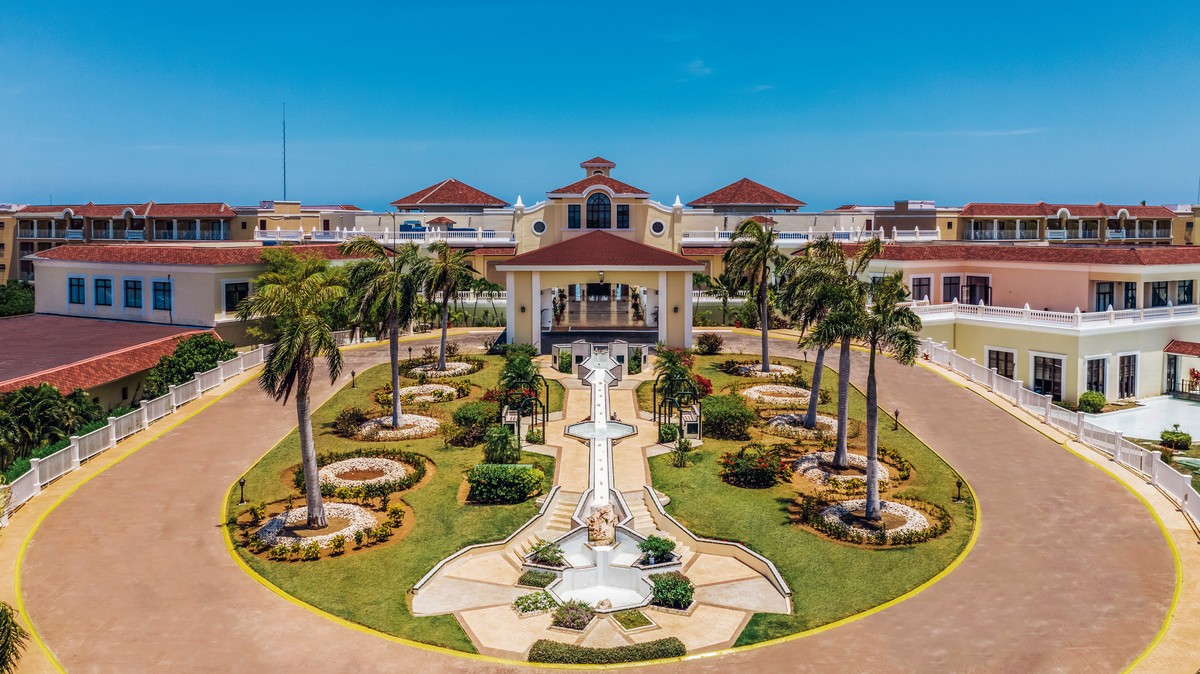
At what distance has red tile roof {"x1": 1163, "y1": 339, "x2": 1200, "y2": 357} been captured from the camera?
153 ft

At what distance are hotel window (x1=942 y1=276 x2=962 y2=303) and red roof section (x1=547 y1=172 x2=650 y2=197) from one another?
18693mm

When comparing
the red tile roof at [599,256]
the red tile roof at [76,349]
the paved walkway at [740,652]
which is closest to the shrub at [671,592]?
the paved walkway at [740,652]

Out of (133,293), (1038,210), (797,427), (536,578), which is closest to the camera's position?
(536,578)

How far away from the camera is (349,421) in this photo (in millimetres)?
37031

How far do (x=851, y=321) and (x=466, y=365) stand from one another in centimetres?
2224

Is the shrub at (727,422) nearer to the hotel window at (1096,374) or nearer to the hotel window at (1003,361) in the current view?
the hotel window at (1003,361)

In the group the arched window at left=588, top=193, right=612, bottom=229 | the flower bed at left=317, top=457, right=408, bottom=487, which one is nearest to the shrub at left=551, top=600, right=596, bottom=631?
the flower bed at left=317, top=457, right=408, bottom=487

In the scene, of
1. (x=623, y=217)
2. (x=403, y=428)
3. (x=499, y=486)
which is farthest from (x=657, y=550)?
(x=623, y=217)

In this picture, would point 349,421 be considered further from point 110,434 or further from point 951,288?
point 951,288

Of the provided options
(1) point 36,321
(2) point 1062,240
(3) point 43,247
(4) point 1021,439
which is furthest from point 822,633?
(3) point 43,247

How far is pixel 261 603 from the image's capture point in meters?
22.3

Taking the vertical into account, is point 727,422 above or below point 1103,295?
below

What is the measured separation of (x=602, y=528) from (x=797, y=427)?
13.0 metres

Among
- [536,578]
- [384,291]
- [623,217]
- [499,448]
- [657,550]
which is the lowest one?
[536,578]
